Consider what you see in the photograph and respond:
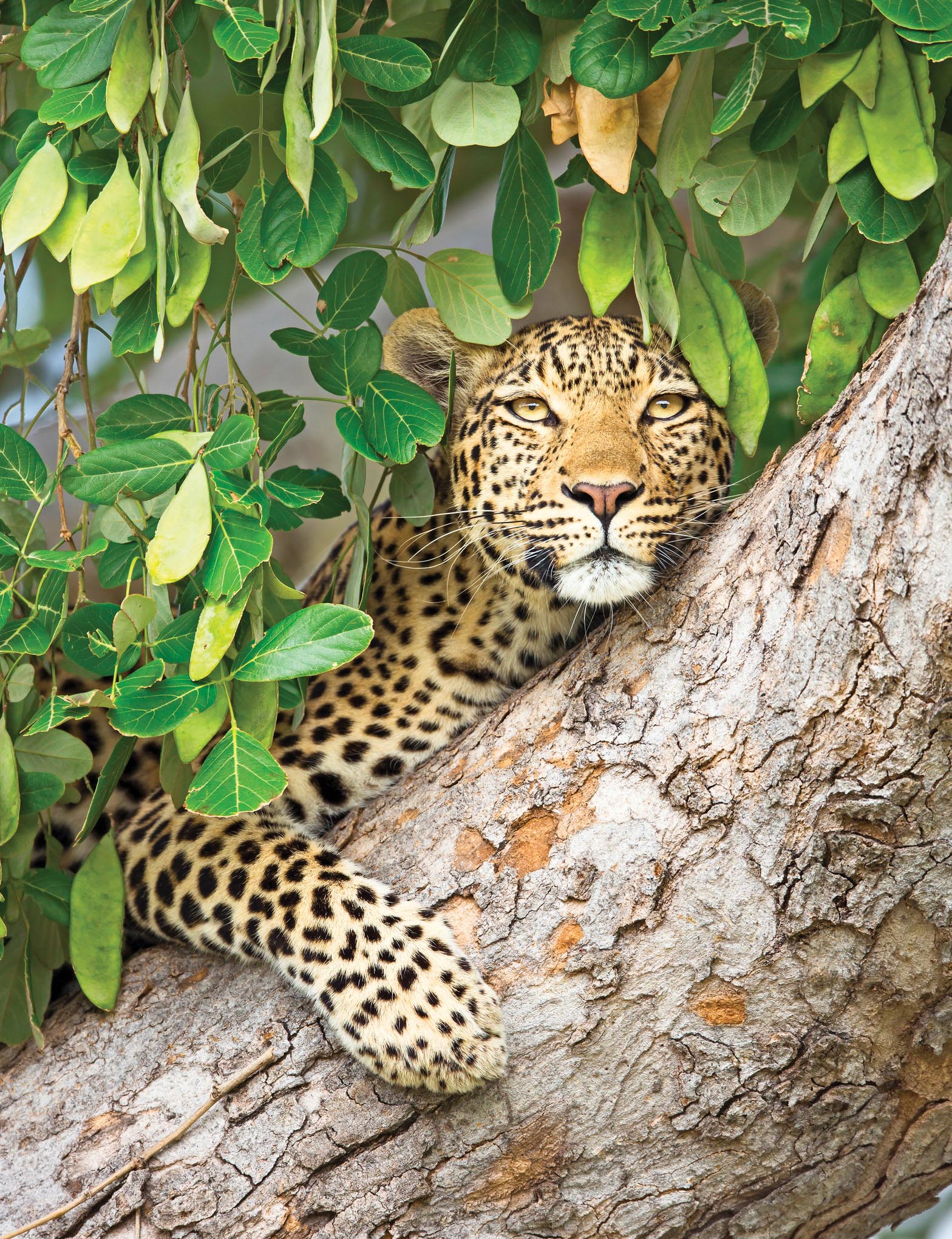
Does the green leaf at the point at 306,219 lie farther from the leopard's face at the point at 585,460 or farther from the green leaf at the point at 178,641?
the leopard's face at the point at 585,460

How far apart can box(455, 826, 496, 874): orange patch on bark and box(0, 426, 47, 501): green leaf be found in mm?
1515

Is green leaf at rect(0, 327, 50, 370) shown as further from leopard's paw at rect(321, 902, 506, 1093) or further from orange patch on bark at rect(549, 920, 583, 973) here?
orange patch on bark at rect(549, 920, 583, 973)

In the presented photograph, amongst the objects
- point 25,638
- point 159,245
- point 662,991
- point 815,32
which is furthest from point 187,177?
point 662,991

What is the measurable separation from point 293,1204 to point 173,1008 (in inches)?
28.3

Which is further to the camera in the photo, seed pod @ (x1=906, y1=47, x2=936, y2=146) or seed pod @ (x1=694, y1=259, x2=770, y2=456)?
seed pod @ (x1=694, y1=259, x2=770, y2=456)

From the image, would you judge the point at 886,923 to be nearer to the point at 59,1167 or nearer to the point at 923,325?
the point at 923,325

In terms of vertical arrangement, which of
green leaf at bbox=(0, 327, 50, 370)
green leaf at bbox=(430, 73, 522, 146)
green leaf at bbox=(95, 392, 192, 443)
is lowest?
green leaf at bbox=(95, 392, 192, 443)

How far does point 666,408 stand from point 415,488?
0.88 meters

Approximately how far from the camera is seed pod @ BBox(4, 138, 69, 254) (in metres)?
2.94

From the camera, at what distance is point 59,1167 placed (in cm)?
361

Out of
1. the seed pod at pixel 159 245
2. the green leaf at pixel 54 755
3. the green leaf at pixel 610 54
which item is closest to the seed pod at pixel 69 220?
the seed pod at pixel 159 245

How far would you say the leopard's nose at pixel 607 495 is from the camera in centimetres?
372

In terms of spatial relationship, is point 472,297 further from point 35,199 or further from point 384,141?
point 35,199

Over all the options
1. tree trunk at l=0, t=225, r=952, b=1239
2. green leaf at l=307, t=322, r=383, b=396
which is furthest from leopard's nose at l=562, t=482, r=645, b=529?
green leaf at l=307, t=322, r=383, b=396
